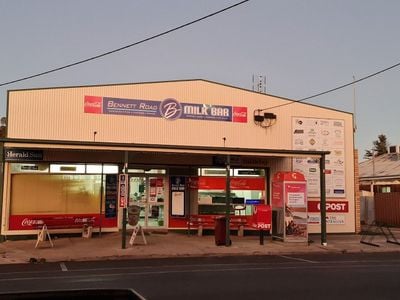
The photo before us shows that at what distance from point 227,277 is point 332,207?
44.7 feet

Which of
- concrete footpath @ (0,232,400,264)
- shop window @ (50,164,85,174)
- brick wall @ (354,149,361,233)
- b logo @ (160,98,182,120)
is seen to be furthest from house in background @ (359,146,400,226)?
shop window @ (50,164,85,174)

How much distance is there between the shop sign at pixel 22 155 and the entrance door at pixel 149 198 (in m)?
4.17

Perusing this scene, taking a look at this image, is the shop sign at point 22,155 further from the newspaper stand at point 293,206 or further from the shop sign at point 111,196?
the newspaper stand at point 293,206

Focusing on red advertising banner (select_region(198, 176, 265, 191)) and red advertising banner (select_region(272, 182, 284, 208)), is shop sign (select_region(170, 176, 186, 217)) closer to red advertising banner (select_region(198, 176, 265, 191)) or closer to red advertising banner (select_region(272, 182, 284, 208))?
red advertising banner (select_region(198, 176, 265, 191))

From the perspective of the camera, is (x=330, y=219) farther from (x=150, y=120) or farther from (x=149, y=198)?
(x=150, y=120)

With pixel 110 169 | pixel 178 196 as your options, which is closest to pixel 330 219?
pixel 178 196

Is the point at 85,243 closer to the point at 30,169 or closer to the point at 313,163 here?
the point at 30,169

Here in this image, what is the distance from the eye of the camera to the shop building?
20656mm

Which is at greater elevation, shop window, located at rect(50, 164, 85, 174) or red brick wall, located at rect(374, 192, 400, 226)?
shop window, located at rect(50, 164, 85, 174)

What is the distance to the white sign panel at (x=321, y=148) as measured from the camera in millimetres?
24281

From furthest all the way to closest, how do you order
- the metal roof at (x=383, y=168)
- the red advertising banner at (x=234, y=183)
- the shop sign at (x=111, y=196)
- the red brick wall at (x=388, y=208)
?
the metal roof at (x=383, y=168) < the red brick wall at (x=388, y=208) < the red advertising banner at (x=234, y=183) < the shop sign at (x=111, y=196)

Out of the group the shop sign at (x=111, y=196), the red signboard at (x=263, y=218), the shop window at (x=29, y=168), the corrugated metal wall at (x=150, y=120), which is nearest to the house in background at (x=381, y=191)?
the corrugated metal wall at (x=150, y=120)

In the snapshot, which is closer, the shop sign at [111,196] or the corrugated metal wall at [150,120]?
the corrugated metal wall at [150,120]

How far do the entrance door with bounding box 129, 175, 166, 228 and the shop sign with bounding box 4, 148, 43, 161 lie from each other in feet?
13.7
